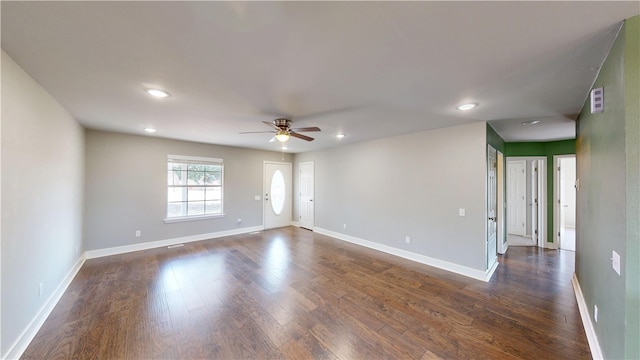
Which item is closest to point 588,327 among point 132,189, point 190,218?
point 190,218

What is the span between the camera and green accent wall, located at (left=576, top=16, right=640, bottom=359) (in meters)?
1.27

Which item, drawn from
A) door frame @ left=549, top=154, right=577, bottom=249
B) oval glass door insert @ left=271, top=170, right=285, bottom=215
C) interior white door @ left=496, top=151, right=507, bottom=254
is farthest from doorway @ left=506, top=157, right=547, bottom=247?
oval glass door insert @ left=271, top=170, right=285, bottom=215

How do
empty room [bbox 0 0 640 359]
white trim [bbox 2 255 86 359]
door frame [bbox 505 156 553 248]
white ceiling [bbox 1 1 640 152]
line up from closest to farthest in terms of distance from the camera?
white ceiling [bbox 1 1 640 152], empty room [bbox 0 0 640 359], white trim [bbox 2 255 86 359], door frame [bbox 505 156 553 248]

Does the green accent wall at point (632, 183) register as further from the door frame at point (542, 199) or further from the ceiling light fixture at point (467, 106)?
the door frame at point (542, 199)

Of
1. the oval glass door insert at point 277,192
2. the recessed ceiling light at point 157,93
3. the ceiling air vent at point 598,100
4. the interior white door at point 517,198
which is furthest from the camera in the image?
the oval glass door insert at point 277,192

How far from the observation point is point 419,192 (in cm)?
417

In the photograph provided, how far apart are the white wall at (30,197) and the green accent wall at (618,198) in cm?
411

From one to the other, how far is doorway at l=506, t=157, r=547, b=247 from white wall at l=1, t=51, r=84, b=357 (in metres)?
7.53

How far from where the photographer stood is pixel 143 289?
3006 mm

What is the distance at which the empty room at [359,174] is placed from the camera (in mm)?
1334

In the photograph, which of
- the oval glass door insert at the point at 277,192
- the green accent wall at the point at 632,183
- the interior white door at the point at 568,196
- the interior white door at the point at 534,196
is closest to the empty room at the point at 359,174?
the green accent wall at the point at 632,183

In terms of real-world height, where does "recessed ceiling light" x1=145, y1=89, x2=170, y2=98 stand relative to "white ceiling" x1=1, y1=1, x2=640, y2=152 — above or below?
above

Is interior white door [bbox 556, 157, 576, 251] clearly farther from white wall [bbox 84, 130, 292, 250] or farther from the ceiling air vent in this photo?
white wall [bbox 84, 130, 292, 250]

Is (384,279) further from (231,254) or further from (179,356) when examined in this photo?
(231,254)
